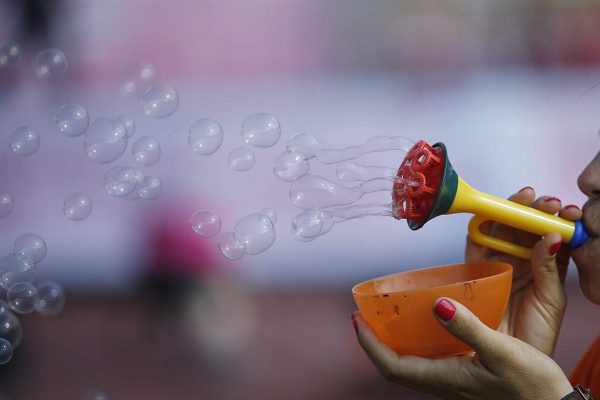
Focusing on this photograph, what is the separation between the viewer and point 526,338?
118 cm

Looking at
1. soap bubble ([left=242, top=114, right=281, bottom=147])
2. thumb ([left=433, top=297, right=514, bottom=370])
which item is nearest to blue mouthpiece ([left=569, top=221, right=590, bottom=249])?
thumb ([left=433, top=297, right=514, bottom=370])

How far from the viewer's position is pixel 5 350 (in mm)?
1174

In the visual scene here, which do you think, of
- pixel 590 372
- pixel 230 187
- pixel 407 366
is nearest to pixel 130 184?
pixel 407 366

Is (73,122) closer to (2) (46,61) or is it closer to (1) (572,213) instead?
(2) (46,61)

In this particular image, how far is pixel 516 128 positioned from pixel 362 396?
0.95 m

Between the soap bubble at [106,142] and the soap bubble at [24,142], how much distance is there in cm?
10

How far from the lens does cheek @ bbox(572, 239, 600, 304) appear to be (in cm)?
108

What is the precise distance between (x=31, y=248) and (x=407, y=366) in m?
0.59

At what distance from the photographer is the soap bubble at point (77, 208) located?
50.9 inches

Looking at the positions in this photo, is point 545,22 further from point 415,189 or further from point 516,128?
point 415,189

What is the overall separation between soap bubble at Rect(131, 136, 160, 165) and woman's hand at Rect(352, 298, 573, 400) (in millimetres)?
446

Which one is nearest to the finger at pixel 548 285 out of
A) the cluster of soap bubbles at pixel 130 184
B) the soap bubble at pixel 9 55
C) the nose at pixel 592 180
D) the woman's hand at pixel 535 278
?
the woman's hand at pixel 535 278

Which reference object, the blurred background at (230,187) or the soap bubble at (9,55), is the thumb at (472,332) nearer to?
the soap bubble at (9,55)

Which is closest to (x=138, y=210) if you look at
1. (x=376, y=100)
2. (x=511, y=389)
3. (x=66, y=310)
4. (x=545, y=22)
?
(x=66, y=310)
